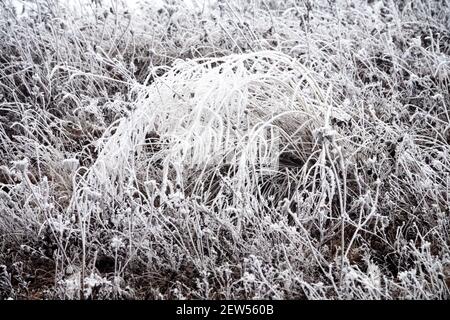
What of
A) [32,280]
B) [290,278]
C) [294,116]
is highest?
[294,116]

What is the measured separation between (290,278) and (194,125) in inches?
35.0

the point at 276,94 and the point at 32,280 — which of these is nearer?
the point at 32,280

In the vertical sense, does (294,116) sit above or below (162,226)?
above

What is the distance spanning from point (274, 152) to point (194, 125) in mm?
426

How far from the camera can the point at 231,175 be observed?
279 centimetres

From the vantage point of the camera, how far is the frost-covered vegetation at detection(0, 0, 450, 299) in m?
2.16

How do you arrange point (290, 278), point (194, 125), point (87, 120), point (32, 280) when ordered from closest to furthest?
point (290, 278) < point (32, 280) < point (194, 125) < point (87, 120)

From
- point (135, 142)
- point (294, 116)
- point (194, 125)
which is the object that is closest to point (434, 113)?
point (294, 116)

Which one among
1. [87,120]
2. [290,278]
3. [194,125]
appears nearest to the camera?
[290,278]

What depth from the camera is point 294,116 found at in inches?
112

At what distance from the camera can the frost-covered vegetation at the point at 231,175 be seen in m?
2.16
